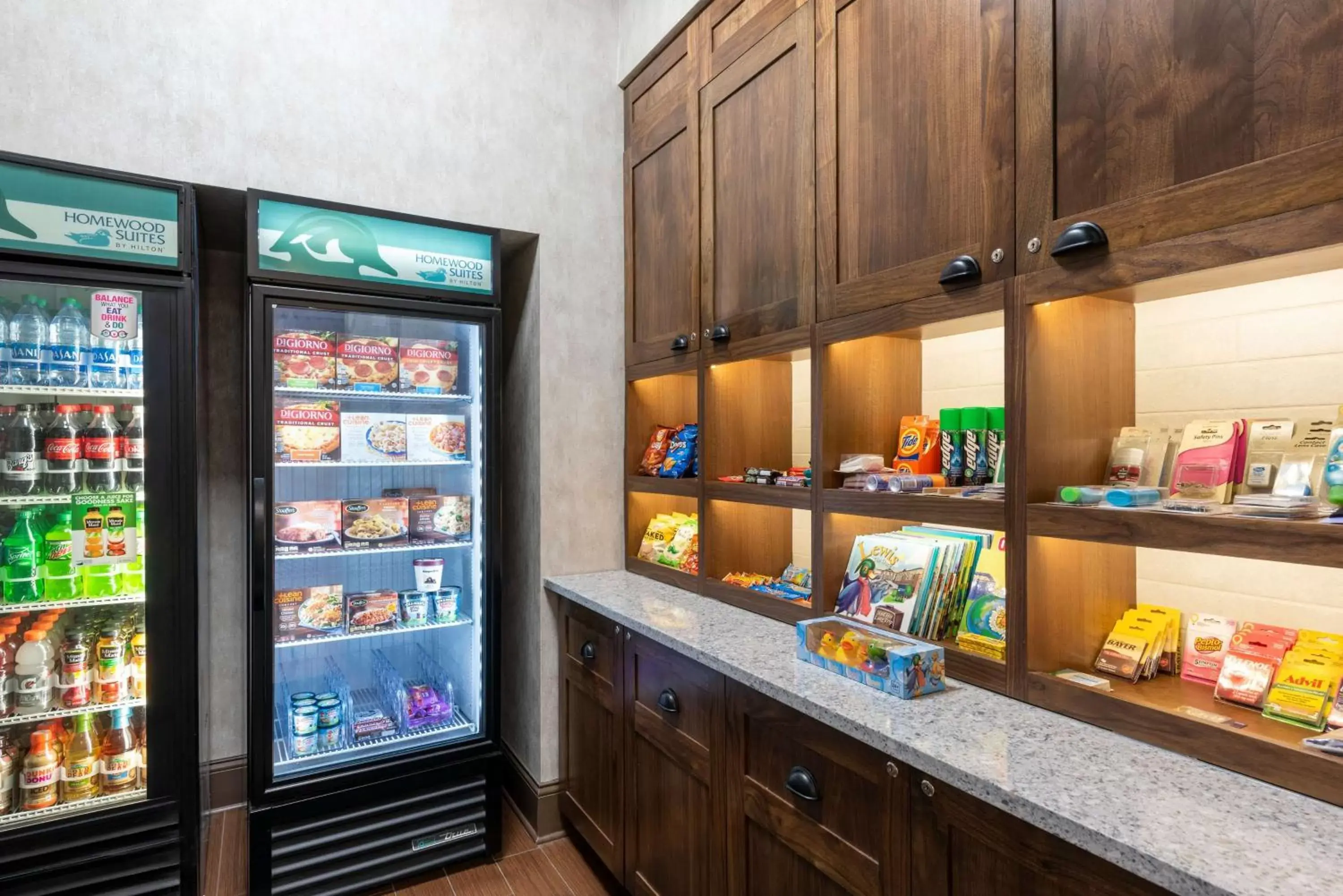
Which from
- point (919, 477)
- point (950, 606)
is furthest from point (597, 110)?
point (950, 606)

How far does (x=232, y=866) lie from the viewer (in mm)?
2693

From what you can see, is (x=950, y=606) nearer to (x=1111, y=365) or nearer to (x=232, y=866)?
(x=1111, y=365)

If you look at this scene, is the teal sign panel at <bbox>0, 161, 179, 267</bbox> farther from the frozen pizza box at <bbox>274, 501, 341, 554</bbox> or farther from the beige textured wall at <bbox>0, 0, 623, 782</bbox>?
the frozen pizza box at <bbox>274, 501, 341, 554</bbox>

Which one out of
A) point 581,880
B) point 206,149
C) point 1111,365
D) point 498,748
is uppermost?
point 206,149

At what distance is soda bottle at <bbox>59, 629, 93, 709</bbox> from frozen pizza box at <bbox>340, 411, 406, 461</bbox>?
0.97 m

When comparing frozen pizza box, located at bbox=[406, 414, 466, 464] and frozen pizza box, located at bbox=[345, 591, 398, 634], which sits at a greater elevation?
frozen pizza box, located at bbox=[406, 414, 466, 464]

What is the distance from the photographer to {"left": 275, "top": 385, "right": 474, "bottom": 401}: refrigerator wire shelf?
2555mm

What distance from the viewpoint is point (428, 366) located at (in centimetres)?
281

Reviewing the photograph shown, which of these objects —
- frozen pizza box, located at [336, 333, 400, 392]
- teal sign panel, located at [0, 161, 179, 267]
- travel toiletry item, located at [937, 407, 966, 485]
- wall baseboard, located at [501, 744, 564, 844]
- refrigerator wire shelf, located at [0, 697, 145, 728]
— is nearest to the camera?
travel toiletry item, located at [937, 407, 966, 485]

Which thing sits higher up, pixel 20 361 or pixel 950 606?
pixel 20 361

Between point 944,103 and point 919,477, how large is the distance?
911mm

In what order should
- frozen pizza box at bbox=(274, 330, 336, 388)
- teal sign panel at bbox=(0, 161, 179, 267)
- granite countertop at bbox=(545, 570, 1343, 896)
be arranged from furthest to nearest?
1. frozen pizza box at bbox=(274, 330, 336, 388)
2. teal sign panel at bbox=(0, 161, 179, 267)
3. granite countertop at bbox=(545, 570, 1343, 896)

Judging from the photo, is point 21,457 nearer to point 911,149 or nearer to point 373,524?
point 373,524

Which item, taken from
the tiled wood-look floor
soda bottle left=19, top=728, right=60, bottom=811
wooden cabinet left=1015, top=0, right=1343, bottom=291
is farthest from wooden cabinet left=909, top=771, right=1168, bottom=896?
soda bottle left=19, top=728, right=60, bottom=811
